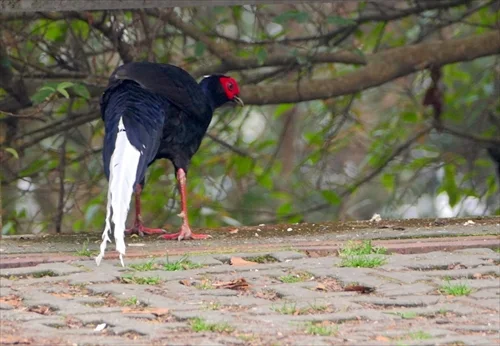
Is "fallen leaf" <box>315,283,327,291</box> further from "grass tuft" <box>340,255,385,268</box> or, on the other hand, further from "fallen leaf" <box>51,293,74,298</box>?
"fallen leaf" <box>51,293,74,298</box>

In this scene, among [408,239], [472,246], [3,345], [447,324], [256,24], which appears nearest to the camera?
[3,345]

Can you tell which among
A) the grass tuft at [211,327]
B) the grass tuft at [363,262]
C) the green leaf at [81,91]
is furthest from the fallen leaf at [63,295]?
the green leaf at [81,91]

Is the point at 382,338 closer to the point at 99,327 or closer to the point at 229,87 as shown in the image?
the point at 99,327

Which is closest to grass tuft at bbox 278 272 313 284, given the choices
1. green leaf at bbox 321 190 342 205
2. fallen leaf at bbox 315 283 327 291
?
fallen leaf at bbox 315 283 327 291

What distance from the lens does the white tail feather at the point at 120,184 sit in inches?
204

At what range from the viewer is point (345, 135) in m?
11.1

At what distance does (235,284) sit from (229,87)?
10.2 ft

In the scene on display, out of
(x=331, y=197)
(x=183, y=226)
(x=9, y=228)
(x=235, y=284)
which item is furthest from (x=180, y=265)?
(x=331, y=197)

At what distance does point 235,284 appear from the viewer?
4.83 m

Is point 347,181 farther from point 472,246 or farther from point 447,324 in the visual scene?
point 447,324

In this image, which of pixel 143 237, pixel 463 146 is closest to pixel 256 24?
pixel 463 146

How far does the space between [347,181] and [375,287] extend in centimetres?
633

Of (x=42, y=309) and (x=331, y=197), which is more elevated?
(x=331, y=197)

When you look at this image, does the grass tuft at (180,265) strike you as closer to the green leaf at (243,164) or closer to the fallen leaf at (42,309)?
the fallen leaf at (42,309)
